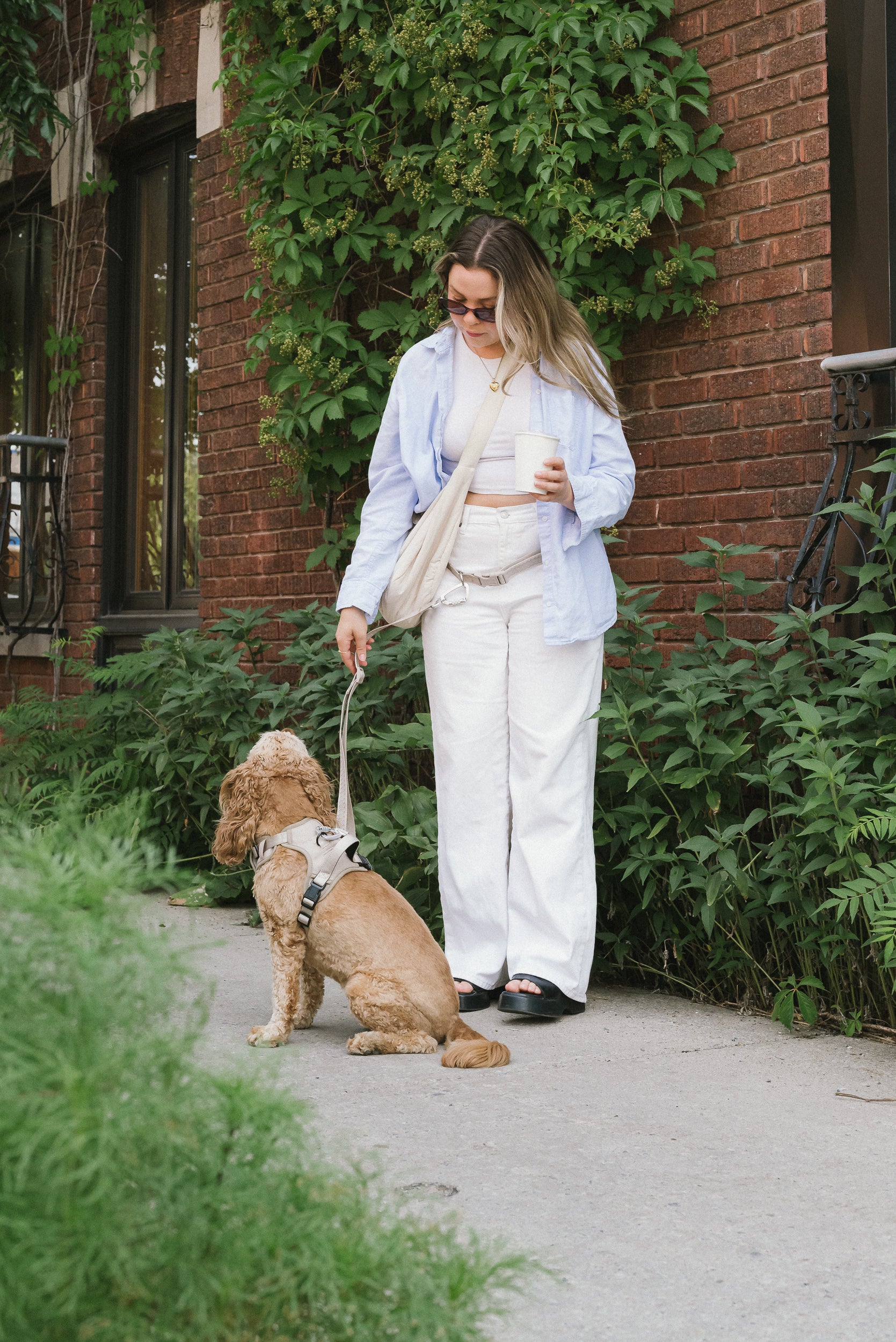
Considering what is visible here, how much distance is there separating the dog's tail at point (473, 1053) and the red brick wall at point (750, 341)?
176 centimetres

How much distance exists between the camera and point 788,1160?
250cm

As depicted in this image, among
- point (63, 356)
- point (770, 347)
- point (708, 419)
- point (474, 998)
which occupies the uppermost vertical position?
point (63, 356)

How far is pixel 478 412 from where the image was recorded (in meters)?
3.70

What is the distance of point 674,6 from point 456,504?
2.16 metres

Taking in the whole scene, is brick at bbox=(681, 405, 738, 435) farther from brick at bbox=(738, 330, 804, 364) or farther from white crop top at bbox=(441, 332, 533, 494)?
white crop top at bbox=(441, 332, 533, 494)

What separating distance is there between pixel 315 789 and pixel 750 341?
7.10 ft

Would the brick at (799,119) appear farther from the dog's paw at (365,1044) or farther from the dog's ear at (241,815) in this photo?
the dog's paw at (365,1044)

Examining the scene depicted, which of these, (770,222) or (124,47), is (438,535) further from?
(124,47)

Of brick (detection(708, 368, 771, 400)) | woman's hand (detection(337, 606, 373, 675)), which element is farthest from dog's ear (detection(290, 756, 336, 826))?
brick (detection(708, 368, 771, 400))

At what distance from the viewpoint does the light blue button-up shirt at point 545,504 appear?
3.57 meters

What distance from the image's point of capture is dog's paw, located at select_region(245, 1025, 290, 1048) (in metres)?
3.18

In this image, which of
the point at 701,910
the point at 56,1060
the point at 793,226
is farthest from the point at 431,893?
the point at 56,1060

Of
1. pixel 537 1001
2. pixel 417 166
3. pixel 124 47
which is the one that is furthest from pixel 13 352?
pixel 537 1001

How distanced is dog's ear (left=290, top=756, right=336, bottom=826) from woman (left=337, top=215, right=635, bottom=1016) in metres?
0.39
